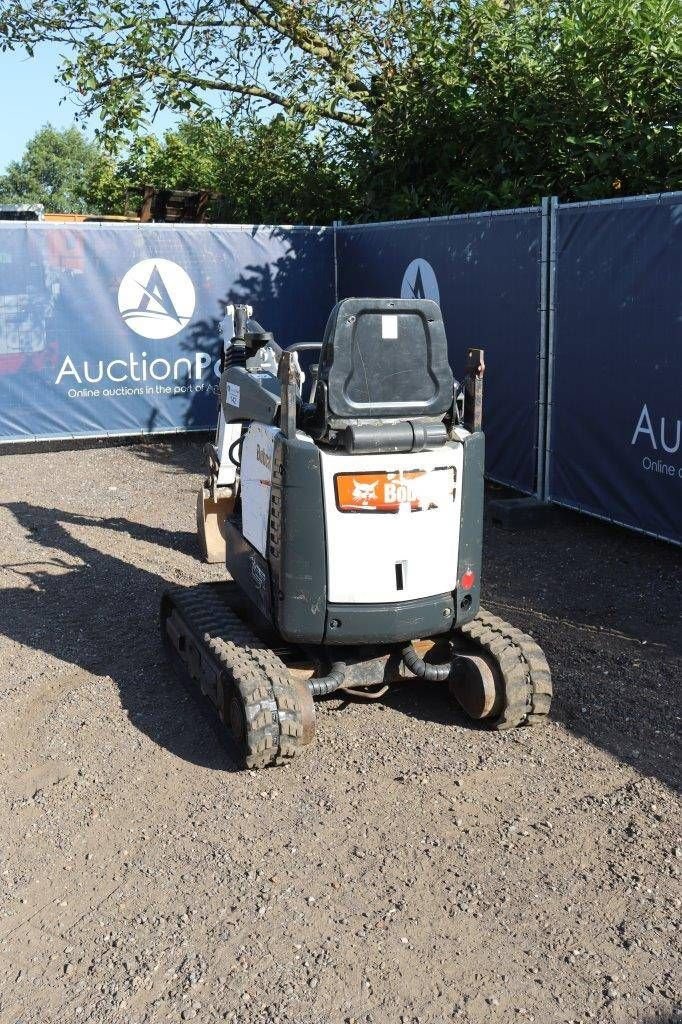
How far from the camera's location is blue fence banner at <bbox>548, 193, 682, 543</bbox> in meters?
7.61

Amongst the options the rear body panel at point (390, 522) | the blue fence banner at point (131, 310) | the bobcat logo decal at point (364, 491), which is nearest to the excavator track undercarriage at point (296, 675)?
the rear body panel at point (390, 522)

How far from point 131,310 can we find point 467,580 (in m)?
7.98

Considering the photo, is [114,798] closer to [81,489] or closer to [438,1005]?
[438,1005]

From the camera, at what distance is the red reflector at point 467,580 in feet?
16.5

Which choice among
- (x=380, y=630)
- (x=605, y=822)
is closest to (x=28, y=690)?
(x=380, y=630)

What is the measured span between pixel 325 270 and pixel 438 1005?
34.7ft

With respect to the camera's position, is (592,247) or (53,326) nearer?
(592,247)

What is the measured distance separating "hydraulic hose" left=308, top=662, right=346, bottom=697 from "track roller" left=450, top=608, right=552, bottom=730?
1.89 ft

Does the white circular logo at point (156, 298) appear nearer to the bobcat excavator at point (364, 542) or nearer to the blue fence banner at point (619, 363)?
the blue fence banner at point (619, 363)

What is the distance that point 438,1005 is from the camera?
3.33 metres

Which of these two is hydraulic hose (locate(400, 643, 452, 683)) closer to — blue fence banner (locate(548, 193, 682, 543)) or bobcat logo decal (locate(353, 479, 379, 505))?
bobcat logo decal (locate(353, 479, 379, 505))

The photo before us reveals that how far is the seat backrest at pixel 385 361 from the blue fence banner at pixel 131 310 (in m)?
7.63

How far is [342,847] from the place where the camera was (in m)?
4.24

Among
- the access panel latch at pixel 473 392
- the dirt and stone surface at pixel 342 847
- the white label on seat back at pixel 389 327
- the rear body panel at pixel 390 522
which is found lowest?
the dirt and stone surface at pixel 342 847
